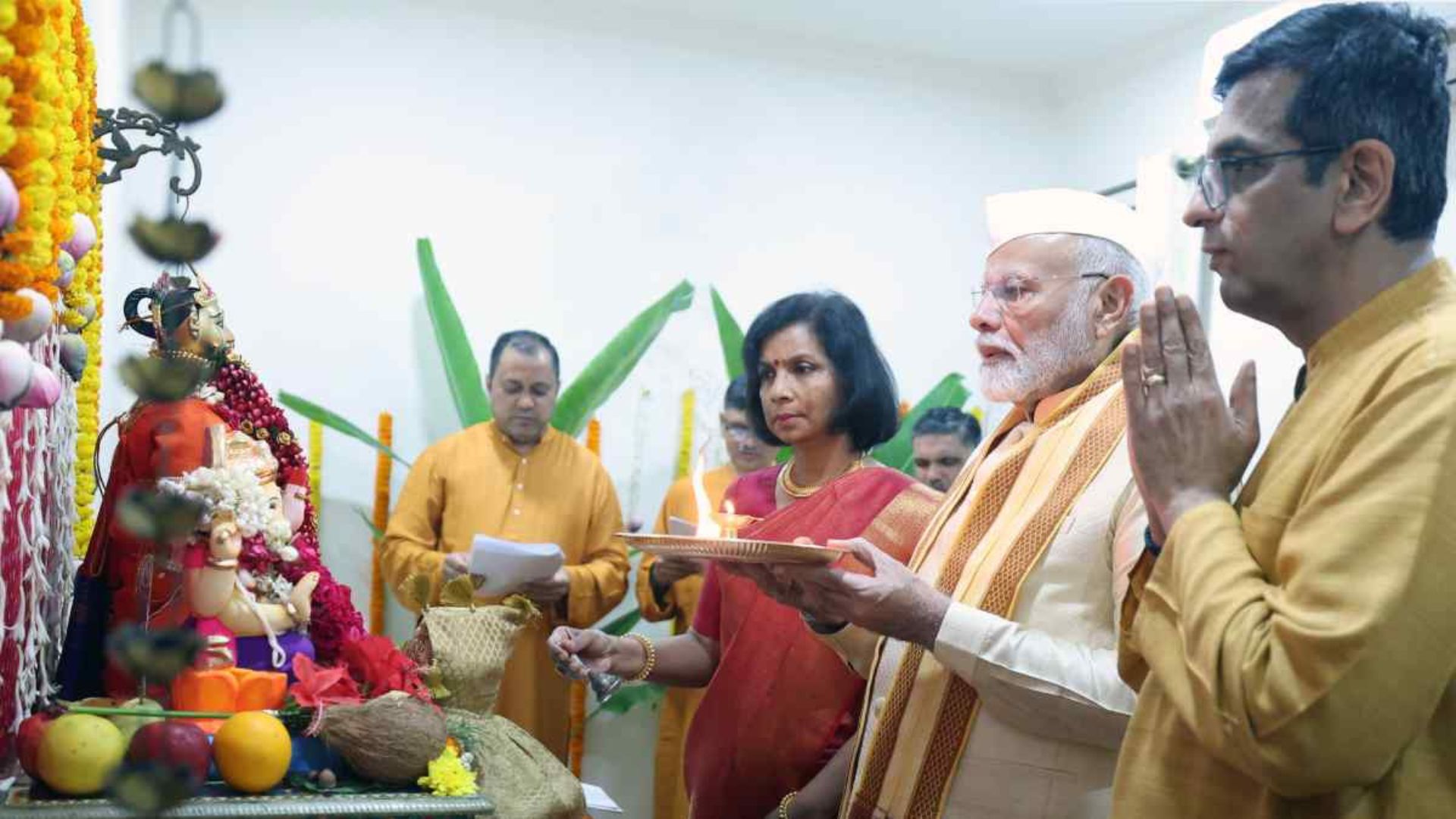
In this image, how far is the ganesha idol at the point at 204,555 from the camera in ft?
6.30

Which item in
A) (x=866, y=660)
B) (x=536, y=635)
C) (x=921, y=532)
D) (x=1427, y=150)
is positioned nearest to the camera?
(x=1427, y=150)

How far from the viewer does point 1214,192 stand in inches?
54.7

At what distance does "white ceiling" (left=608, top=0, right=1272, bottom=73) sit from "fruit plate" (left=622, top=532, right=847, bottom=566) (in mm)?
4921

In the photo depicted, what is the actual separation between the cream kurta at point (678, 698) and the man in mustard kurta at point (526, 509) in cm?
25

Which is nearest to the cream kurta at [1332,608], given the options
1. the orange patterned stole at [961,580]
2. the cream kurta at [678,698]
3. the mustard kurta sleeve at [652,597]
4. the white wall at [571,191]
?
the orange patterned stole at [961,580]

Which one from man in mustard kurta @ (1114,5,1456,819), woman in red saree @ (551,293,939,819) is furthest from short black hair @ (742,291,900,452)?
man in mustard kurta @ (1114,5,1456,819)

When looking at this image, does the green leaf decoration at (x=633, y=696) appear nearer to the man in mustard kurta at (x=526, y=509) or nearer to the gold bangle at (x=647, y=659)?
the man in mustard kurta at (x=526, y=509)

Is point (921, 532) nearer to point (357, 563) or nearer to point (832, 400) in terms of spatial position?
point (832, 400)

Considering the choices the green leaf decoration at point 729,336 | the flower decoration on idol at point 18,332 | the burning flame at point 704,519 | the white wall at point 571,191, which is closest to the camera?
the flower decoration on idol at point 18,332

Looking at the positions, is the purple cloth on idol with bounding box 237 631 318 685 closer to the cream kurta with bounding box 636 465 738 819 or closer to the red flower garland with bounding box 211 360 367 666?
the red flower garland with bounding box 211 360 367 666

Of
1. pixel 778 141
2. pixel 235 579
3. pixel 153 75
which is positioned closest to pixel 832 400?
pixel 235 579

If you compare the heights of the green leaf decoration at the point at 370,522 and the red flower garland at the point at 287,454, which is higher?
the red flower garland at the point at 287,454

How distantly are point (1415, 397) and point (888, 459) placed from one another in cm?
450

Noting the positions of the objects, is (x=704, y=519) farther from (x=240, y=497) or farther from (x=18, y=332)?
(x=18, y=332)
